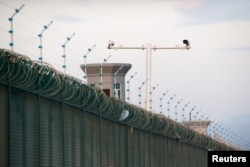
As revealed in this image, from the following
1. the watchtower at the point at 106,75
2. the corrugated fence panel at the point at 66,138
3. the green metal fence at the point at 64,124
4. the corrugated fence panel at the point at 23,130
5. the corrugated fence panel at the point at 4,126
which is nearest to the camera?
the corrugated fence panel at the point at 4,126

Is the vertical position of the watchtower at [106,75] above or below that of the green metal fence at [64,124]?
above

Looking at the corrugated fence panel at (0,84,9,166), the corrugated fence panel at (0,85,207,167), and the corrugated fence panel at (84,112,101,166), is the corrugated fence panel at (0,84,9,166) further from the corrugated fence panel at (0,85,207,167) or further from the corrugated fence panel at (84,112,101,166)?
the corrugated fence panel at (84,112,101,166)

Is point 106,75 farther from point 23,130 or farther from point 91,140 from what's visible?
point 23,130

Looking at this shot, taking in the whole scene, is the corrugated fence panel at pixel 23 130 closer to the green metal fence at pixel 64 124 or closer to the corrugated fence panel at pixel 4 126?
the green metal fence at pixel 64 124

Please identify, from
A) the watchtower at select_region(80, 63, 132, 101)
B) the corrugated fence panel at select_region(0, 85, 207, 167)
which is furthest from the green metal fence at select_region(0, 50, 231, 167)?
the watchtower at select_region(80, 63, 132, 101)

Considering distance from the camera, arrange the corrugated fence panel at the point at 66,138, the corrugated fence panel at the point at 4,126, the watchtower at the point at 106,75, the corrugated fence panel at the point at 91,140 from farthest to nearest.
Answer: the watchtower at the point at 106,75 < the corrugated fence panel at the point at 91,140 < the corrugated fence panel at the point at 66,138 < the corrugated fence panel at the point at 4,126

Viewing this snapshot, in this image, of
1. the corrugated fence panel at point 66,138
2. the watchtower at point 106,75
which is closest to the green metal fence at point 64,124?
the corrugated fence panel at point 66,138

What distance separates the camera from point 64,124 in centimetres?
3778

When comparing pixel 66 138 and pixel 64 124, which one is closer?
pixel 64 124

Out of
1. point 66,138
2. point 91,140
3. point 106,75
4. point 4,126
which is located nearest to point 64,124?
point 66,138

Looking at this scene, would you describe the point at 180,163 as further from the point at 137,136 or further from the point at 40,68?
the point at 40,68

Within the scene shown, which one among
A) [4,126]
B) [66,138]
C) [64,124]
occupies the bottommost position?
[4,126]

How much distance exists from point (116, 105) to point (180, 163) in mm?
17651

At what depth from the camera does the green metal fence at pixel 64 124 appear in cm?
3183
